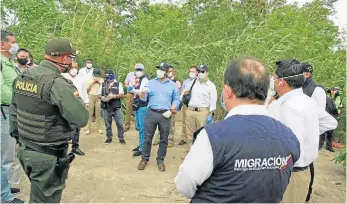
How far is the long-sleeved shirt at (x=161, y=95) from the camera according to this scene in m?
5.64

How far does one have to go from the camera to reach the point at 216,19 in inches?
506

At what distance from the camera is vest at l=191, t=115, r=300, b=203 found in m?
1.53

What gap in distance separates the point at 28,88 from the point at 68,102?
1.30ft

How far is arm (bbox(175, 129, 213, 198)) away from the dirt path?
312cm

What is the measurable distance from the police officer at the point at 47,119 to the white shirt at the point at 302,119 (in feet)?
5.62

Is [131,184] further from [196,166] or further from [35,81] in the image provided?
[196,166]

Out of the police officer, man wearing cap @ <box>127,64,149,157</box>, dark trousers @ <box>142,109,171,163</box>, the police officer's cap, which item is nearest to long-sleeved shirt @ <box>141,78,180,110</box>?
dark trousers @ <box>142,109,171,163</box>

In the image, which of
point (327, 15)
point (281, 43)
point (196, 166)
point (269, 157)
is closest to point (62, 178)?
point (196, 166)

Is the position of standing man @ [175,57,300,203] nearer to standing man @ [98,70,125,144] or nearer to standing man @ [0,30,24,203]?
standing man @ [0,30,24,203]

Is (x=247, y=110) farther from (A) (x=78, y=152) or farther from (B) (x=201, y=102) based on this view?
(A) (x=78, y=152)

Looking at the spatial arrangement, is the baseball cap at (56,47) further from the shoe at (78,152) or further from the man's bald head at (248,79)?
the shoe at (78,152)

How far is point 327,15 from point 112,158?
20713mm

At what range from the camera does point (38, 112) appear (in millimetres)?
2832

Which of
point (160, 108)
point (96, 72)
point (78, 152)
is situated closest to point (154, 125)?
point (160, 108)
